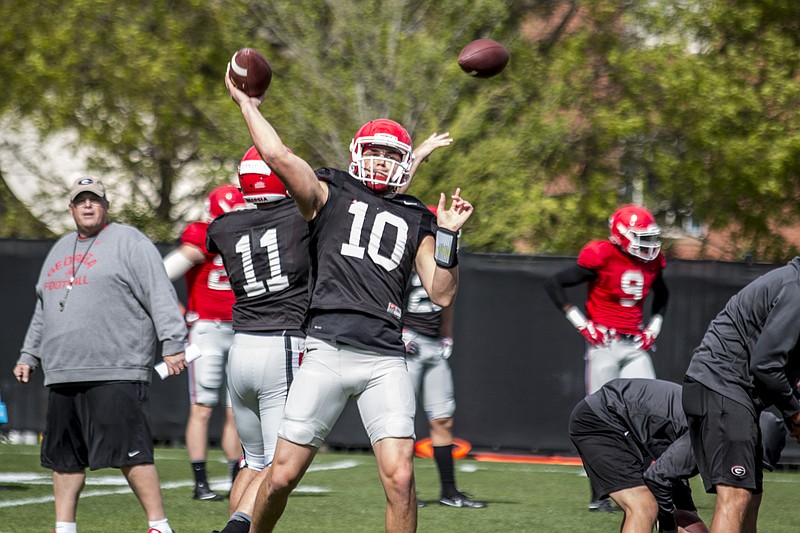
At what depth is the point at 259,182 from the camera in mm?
5680

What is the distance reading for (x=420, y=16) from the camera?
1712 cm

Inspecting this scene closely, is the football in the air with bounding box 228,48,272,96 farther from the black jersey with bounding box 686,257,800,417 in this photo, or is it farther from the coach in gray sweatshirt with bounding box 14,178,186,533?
the black jersey with bounding box 686,257,800,417

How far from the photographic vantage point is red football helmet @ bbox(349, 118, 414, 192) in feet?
16.9

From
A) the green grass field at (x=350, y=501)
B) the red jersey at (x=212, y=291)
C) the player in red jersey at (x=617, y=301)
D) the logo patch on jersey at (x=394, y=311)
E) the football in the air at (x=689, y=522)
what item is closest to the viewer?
the logo patch on jersey at (x=394, y=311)

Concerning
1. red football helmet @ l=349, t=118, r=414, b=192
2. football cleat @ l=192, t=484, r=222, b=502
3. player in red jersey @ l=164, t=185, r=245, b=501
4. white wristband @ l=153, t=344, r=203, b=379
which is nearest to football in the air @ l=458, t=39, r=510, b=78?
player in red jersey @ l=164, t=185, r=245, b=501

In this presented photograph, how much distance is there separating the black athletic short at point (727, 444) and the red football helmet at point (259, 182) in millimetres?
2222

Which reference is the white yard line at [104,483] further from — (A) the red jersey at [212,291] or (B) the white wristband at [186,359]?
(B) the white wristband at [186,359]

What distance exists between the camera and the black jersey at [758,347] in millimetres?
4785

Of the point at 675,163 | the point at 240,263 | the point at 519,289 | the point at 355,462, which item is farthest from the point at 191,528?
the point at 675,163

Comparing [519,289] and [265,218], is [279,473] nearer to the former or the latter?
[265,218]

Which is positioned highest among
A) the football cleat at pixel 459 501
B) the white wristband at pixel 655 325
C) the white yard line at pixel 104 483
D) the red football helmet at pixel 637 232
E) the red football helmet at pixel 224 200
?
the red football helmet at pixel 224 200

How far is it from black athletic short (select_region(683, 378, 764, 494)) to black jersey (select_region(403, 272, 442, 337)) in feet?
11.8

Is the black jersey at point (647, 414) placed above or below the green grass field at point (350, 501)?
above

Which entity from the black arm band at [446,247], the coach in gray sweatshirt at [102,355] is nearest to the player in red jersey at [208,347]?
the coach in gray sweatshirt at [102,355]
